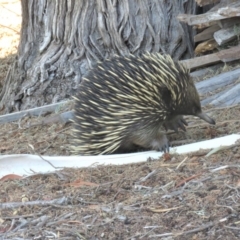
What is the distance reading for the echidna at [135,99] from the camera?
17.8ft

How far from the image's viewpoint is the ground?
12.7ft

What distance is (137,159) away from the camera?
5.18m

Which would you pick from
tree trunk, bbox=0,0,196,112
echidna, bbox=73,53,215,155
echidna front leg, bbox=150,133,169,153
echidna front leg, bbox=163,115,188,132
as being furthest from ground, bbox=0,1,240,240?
tree trunk, bbox=0,0,196,112

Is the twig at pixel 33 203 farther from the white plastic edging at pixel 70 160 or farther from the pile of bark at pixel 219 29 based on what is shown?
the pile of bark at pixel 219 29

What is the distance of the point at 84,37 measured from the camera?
7.50 meters

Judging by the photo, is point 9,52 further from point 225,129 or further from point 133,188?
point 133,188

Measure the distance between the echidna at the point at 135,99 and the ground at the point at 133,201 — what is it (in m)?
0.53

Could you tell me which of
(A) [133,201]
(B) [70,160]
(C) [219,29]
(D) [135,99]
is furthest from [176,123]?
(C) [219,29]

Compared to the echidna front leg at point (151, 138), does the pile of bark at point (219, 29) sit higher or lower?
higher

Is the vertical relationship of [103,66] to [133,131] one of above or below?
above

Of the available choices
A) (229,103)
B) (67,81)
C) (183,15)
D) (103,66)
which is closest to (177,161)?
(103,66)

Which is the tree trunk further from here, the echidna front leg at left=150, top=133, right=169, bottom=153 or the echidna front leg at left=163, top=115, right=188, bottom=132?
the echidna front leg at left=150, top=133, right=169, bottom=153

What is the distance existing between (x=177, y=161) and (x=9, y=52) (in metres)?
6.57

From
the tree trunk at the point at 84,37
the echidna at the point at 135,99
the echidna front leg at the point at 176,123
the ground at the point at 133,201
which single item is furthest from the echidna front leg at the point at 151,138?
the tree trunk at the point at 84,37
